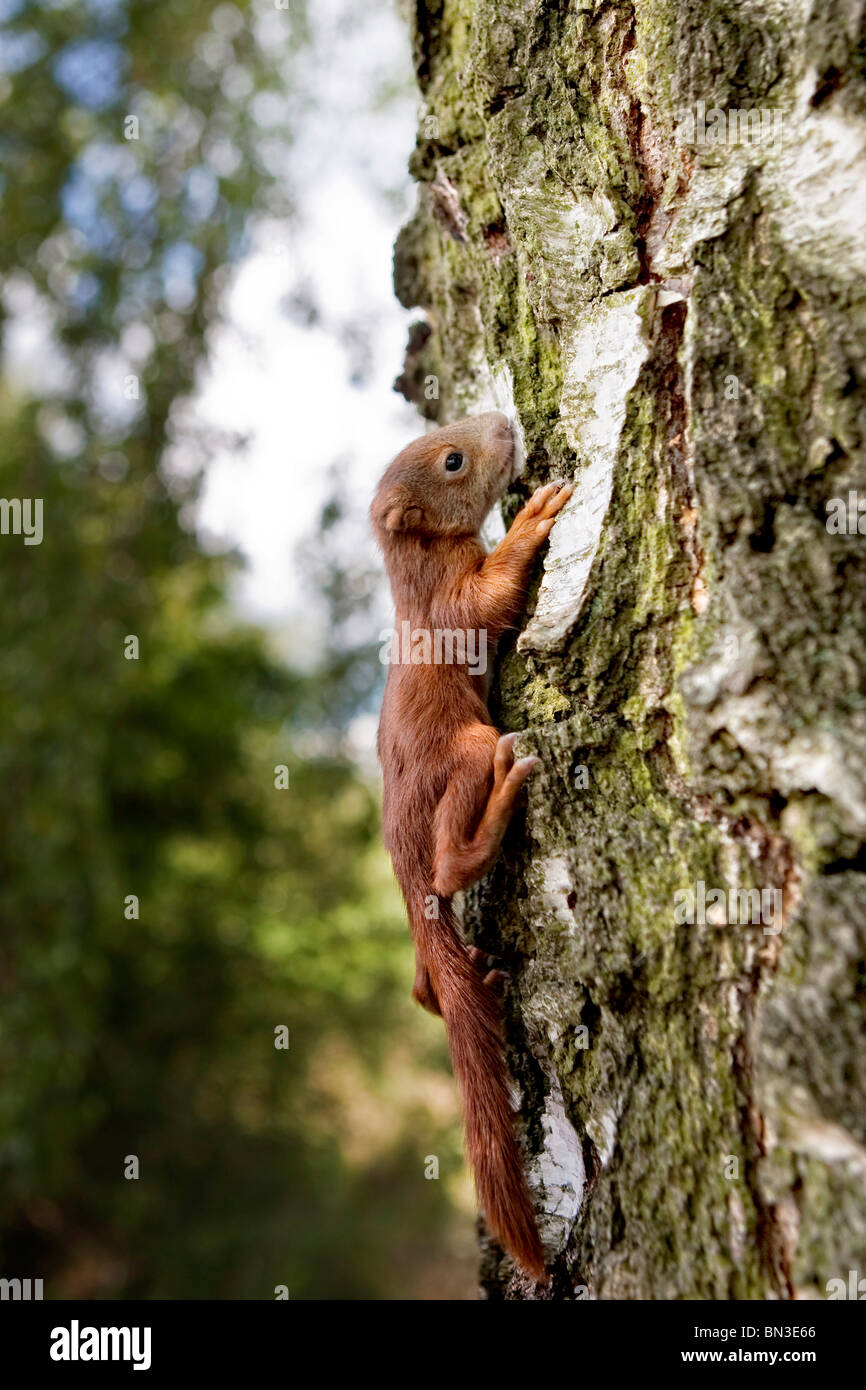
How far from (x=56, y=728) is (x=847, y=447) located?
18.2 feet

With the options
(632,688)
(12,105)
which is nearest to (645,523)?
(632,688)

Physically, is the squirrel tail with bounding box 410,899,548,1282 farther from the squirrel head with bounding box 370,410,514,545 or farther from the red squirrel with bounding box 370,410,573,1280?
the squirrel head with bounding box 370,410,514,545

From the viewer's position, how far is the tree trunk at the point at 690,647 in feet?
5.08

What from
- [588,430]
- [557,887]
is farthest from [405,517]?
[557,887]

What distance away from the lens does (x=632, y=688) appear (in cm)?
194

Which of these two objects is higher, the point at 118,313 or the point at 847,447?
the point at 118,313

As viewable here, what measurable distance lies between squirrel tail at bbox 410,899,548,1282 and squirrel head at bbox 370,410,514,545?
4.03ft

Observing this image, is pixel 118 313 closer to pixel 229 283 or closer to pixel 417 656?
pixel 229 283

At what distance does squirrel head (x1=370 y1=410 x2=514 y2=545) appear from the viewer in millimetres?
2939

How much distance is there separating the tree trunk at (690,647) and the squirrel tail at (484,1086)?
0.30 ft
